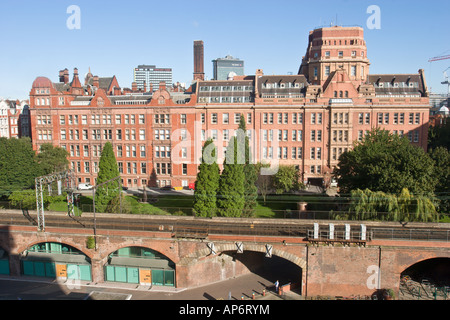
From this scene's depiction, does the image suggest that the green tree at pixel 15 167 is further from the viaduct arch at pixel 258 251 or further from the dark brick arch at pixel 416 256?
the dark brick arch at pixel 416 256

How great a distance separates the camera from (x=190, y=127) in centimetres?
6369

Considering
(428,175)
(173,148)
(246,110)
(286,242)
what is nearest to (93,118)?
(173,148)

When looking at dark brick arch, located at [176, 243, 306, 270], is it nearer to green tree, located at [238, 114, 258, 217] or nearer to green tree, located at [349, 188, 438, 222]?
green tree, located at [349, 188, 438, 222]

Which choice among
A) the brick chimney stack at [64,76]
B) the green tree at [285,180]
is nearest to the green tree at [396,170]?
the green tree at [285,180]

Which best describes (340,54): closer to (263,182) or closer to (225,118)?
(225,118)

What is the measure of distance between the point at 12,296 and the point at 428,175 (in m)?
41.9

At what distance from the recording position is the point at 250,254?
36.8 meters

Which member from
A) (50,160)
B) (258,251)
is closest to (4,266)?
(50,160)

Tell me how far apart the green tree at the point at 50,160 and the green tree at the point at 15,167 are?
1855 mm

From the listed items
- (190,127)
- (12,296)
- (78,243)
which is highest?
(190,127)

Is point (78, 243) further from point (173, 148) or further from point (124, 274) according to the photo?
point (173, 148)

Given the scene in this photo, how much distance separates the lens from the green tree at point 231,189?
41.2 metres

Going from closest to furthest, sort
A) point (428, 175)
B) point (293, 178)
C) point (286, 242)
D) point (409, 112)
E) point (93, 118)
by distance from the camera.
→ point (286, 242) → point (428, 175) → point (293, 178) → point (409, 112) → point (93, 118)

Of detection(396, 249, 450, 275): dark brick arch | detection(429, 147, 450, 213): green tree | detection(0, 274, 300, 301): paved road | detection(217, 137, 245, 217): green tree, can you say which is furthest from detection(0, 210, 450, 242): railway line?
detection(429, 147, 450, 213): green tree
